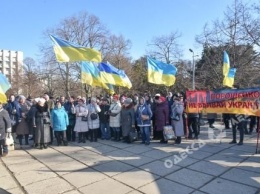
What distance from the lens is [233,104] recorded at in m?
8.84

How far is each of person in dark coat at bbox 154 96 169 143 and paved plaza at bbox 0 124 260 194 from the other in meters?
0.66

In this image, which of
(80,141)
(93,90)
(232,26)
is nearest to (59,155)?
(80,141)

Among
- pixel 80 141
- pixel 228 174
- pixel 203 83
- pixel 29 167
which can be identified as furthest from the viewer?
pixel 203 83

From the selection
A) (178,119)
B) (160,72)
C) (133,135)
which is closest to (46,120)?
(133,135)

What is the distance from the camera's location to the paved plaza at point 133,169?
5.62m

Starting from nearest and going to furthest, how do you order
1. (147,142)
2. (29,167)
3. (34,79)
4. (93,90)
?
(29,167) → (147,142) → (93,90) → (34,79)

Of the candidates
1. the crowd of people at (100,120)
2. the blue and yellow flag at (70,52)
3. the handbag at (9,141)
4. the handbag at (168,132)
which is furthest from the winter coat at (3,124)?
the handbag at (168,132)

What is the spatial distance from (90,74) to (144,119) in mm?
2955

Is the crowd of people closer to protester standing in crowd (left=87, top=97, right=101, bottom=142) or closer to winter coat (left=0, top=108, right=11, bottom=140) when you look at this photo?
protester standing in crowd (left=87, top=97, right=101, bottom=142)

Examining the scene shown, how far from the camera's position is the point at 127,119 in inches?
404

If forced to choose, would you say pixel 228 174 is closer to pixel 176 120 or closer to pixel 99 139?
pixel 176 120

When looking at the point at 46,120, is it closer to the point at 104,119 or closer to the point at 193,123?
the point at 104,119

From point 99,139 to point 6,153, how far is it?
3581mm

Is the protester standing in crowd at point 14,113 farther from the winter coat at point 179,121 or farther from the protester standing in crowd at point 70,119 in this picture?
the winter coat at point 179,121
